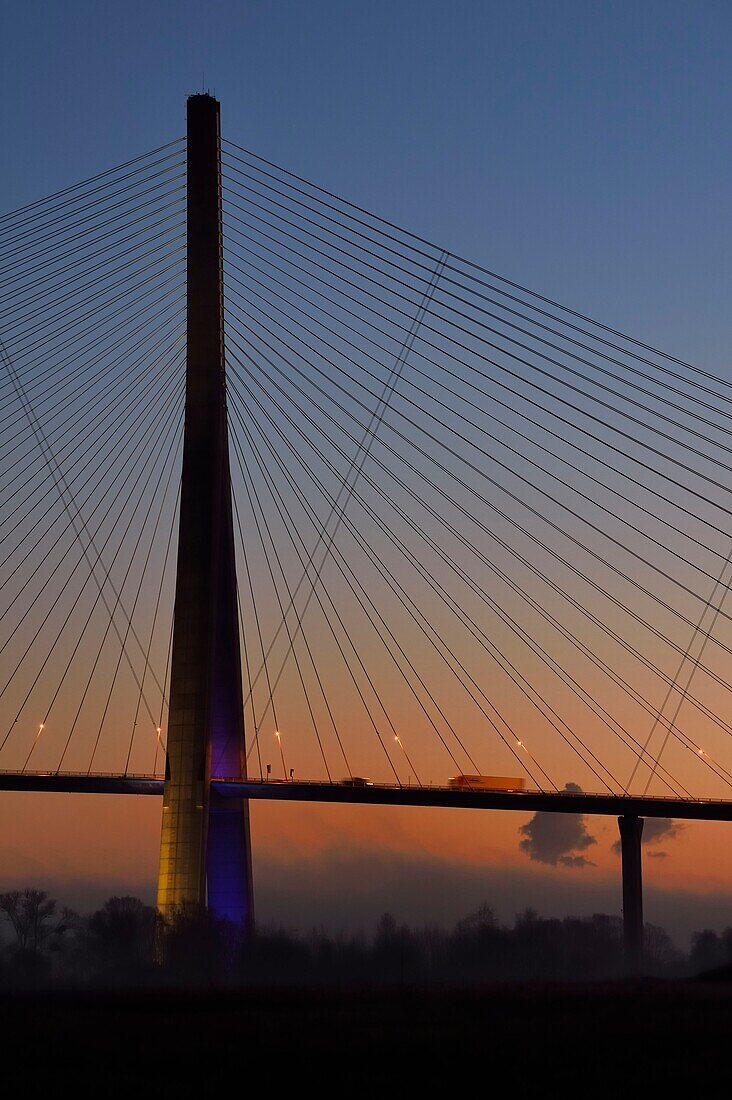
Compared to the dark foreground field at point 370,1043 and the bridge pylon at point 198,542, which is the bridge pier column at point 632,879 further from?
the dark foreground field at point 370,1043

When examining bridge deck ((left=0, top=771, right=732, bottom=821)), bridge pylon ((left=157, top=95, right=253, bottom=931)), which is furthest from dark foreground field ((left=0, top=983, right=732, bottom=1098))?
bridge deck ((left=0, top=771, right=732, bottom=821))

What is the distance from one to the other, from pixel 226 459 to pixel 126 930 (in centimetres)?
2564

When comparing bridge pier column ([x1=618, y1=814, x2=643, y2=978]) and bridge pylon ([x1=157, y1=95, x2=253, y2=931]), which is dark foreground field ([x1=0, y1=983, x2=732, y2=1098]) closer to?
bridge pylon ([x1=157, y1=95, x2=253, y2=931])

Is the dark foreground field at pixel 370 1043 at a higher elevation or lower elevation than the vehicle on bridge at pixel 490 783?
lower

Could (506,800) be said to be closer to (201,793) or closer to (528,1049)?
(201,793)

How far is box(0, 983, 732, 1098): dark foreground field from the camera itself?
3438cm

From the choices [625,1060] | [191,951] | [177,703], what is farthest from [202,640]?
[625,1060]

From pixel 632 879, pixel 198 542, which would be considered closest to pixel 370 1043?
pixel 198 542

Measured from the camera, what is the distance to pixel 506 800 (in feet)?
228

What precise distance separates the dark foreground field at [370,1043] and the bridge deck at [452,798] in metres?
21.9

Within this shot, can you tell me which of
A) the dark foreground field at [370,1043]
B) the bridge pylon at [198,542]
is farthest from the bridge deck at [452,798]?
the dark foreground field at [370,1043]

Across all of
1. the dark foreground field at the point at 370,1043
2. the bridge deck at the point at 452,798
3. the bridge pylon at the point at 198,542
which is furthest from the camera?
the bridge deck at the point at 452,798

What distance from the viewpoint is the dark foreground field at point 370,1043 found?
34.4m

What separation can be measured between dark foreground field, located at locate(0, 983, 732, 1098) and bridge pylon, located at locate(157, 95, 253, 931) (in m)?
13.4
